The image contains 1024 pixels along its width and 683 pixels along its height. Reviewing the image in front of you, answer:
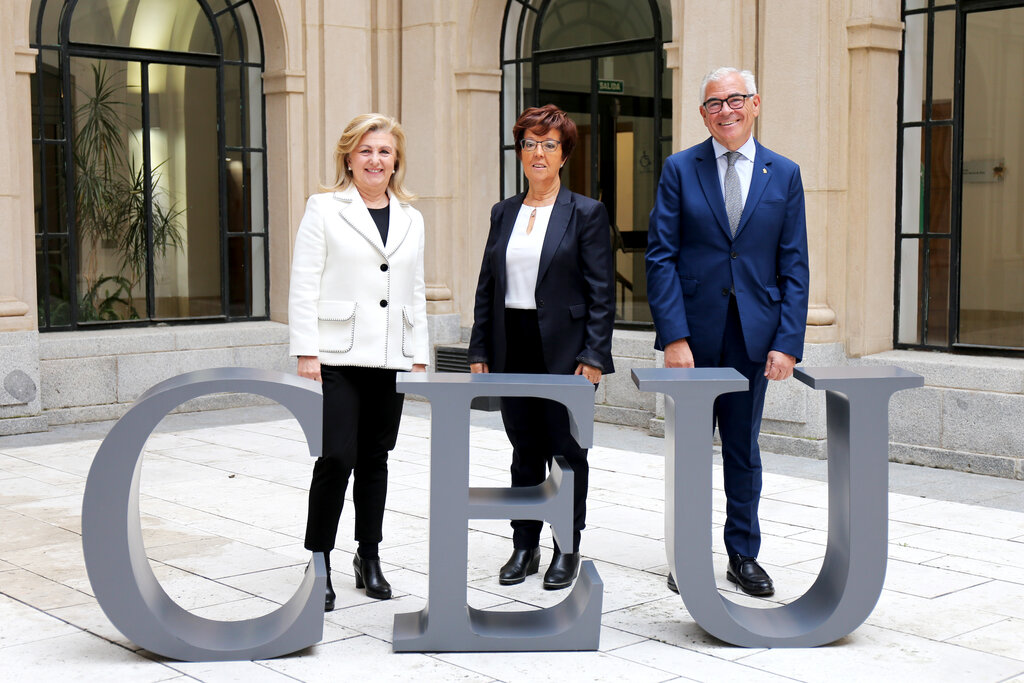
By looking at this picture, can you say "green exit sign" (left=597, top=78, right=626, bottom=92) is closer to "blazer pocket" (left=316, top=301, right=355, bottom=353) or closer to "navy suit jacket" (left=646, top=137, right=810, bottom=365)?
"navy suit jacket" (left=646, top=137, right=810, bottom=365)

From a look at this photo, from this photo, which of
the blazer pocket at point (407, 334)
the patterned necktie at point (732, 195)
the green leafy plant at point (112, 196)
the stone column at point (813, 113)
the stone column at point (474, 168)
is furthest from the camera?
the stone column at point (474, 168)

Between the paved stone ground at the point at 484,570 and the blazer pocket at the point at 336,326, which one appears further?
the blazer pocket at the point at 336,326

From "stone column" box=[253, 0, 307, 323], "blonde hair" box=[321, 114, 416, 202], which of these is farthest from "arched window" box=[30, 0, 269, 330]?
"blonde hair" box=[321, 114, 416, 202]

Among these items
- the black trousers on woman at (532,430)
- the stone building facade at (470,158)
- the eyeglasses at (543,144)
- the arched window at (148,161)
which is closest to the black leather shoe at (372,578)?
the black trousers on woman at (532,430)

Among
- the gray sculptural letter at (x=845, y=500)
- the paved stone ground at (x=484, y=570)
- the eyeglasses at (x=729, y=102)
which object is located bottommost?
the paved stone ground at (x=484, y=570)

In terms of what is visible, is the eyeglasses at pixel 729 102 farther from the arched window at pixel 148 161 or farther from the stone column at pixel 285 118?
the arched window at pixel 148 161

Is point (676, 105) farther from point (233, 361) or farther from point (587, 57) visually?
point (233, 361)

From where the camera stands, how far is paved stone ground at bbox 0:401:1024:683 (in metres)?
4.39

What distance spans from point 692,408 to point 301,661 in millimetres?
1612

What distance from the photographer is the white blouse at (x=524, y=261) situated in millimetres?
5297

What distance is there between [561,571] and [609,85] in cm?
615

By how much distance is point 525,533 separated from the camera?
545cm

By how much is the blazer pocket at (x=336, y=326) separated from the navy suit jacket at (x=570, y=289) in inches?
25.0

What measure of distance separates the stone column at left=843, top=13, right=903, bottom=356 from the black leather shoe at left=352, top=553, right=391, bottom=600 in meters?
4.52
